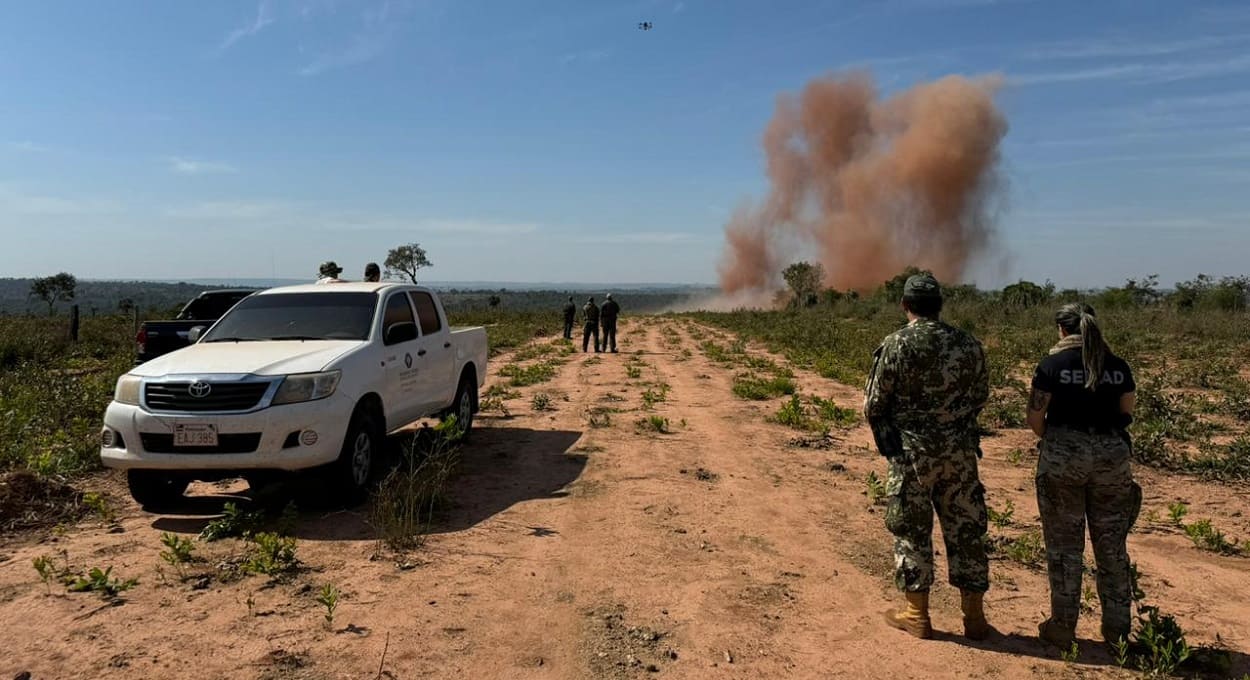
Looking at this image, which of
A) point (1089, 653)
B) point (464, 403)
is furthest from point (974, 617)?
point (464, 403)

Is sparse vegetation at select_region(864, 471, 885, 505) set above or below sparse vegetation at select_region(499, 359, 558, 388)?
below

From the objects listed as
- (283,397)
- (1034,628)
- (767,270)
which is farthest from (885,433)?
(767,270)

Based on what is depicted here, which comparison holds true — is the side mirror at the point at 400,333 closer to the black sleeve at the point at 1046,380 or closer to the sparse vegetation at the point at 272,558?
the sparse vegetation at the point at 272,558

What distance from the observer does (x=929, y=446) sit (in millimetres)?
3756

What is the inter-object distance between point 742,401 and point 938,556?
675 cm

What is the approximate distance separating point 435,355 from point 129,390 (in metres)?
2.78

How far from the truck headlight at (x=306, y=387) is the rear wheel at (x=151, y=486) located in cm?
122

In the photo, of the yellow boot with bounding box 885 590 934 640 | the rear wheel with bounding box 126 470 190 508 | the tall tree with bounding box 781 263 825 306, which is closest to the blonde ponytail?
the yellow boot with bounding box 885 590 934 640

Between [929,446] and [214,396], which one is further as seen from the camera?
[214,396]

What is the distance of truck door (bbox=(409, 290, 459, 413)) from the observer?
24.8 ft

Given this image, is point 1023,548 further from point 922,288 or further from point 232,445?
point 232,445

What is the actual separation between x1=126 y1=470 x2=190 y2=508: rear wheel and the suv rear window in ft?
8.34

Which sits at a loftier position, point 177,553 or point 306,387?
point 306,387

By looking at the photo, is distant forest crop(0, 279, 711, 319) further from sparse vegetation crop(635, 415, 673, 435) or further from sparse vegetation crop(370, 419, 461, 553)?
sparse vegetation crop(370, 419, 461, 553)
